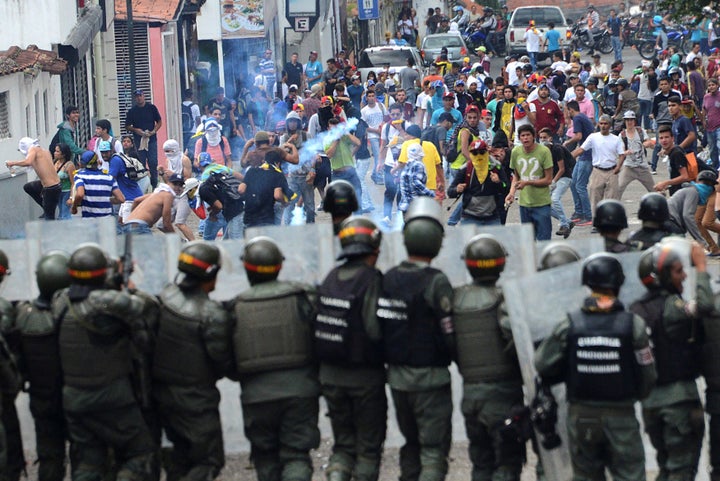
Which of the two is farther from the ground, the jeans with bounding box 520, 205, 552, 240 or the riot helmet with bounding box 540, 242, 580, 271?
the riot helmet with bounding box 540, 242, 580, 271

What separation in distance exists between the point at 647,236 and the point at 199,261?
268 centimetres

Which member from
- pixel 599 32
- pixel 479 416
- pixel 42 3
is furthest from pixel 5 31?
pixel 599 32

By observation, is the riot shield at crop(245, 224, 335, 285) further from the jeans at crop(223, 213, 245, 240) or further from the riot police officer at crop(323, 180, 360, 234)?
the jeans at crop(223, 213, 245, 240)

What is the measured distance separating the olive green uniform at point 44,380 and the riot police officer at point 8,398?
0.23 feet

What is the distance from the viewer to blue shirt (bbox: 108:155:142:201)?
15508mm

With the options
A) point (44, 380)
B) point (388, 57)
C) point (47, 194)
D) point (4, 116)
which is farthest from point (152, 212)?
point (388, 57)

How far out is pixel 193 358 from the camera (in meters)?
7.43

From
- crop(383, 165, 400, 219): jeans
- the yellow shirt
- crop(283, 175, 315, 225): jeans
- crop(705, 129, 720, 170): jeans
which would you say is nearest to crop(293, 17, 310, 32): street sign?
crop(705, 129, 720, 170): jeans

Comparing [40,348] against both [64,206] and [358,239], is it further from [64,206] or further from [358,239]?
[64,206]

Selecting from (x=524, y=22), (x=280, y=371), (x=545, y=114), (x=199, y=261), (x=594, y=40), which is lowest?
(x=280, y=371)

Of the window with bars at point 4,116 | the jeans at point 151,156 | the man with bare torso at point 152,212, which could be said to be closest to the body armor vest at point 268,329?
the man with bare torso at point 152,212

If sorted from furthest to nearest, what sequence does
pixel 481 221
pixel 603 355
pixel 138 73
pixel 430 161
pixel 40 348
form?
pixel 138 73, pixel 430 161, pixel 481 221, pixel 40 348, pixel 603 355

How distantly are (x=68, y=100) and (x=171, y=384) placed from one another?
17.9 metres

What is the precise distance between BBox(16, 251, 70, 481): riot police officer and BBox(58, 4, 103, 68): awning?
15.7m
